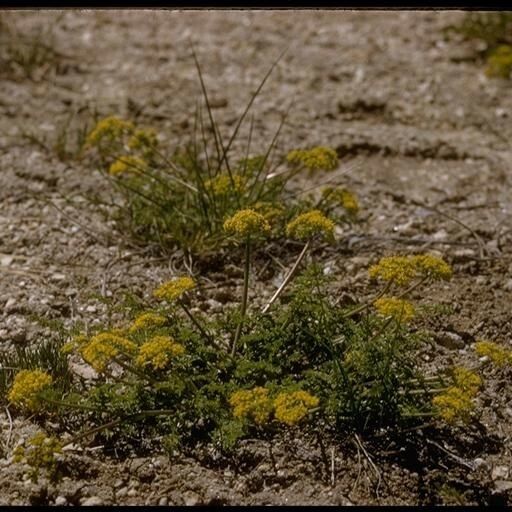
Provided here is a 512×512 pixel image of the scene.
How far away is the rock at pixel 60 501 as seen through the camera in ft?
8.94

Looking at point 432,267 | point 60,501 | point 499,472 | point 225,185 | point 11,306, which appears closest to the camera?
point 60,501

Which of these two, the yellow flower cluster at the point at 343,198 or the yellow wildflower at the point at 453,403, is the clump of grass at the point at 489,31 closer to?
the yellow flower cluster at the point at 343,198

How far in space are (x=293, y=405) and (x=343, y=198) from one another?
4.12 feet

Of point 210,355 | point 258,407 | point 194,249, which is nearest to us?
point 258,407

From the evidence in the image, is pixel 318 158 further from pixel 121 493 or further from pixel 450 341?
pixel 121 493

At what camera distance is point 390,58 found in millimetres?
5805

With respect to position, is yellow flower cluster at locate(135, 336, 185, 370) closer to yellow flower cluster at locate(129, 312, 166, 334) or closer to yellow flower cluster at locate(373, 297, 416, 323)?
yellow flower cluster at locate(129, 312, 166, 334)

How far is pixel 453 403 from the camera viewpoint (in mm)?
2662

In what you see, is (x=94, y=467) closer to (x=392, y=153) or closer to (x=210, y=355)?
(x=210, y=355)

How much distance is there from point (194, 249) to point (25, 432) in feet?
3.93

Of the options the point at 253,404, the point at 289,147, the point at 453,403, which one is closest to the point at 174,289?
the point at 253,404

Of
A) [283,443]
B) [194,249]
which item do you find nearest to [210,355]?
[283,443]
